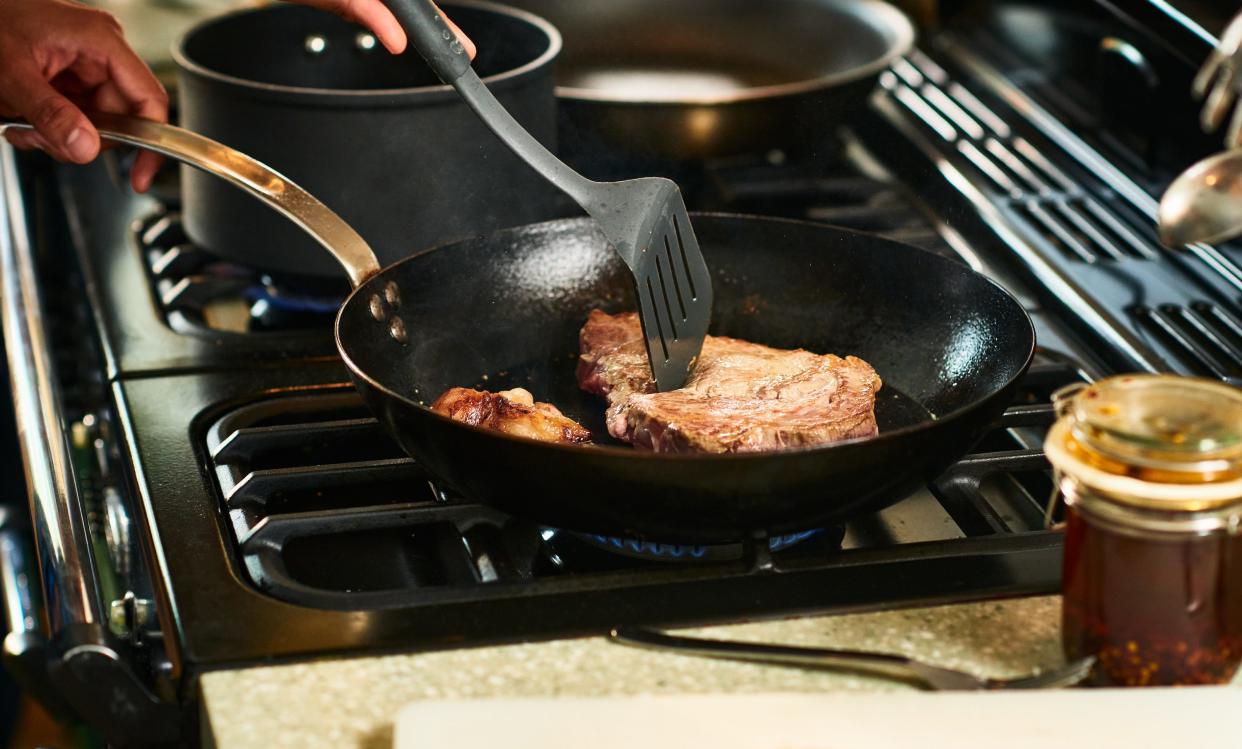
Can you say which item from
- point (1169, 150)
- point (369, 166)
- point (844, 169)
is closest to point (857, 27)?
point (844, 169)

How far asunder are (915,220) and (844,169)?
24 centimetres

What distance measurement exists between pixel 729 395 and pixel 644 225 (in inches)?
6.7

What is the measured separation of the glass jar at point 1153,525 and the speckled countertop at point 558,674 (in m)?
0.08

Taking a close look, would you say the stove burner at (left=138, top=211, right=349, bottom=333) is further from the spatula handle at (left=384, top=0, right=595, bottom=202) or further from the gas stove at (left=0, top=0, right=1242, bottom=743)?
the spatula handle at (left=384, top=0, right=595, bottom=202)

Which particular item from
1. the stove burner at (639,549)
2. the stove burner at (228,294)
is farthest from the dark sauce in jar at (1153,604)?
the stove burner at (228,294)

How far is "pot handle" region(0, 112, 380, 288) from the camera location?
47.3 inches

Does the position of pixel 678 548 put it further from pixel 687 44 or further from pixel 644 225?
pixel 687 44

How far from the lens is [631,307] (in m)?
1.44

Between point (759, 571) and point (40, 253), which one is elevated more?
point (759, 571)

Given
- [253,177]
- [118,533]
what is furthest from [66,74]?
[118,533]

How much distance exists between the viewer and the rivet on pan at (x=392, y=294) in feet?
4.09

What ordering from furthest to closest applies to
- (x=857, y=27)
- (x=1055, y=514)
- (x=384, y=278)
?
(x=857, y=27) < (x=384, y=278) < (x=1055, y=514)

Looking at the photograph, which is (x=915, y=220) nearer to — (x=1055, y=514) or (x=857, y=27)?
(x=857, y=27)

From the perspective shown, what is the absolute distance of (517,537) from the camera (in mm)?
1120
